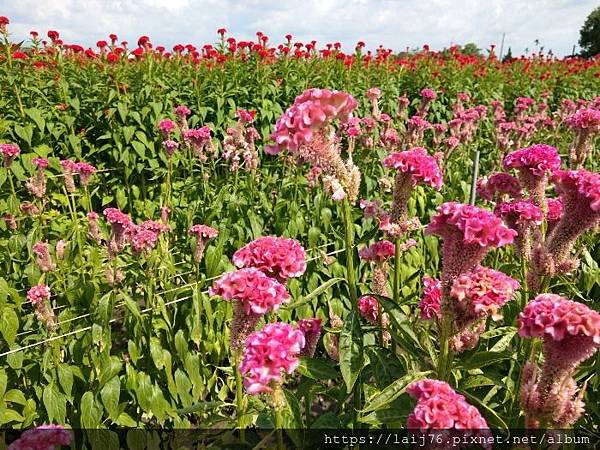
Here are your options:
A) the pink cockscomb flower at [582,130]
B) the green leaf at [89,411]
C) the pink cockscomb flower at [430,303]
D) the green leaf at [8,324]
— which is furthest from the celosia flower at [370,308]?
the green leaf at [8,324]

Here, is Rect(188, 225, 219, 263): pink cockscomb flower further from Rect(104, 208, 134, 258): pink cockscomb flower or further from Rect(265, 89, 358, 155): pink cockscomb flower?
Rect(265, 89, 358, 155): pink cockscomb flower

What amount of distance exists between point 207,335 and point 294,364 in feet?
5.97

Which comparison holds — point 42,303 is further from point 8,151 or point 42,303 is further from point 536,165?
point 536,165

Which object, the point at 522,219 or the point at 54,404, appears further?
the point at 54,404

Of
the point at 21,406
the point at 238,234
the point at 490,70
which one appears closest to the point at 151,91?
the point at 238,234

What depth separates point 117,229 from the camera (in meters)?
2.51

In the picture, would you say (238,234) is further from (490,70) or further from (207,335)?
(490,70)

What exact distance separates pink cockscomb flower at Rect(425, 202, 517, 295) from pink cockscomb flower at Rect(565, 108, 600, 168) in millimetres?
1599

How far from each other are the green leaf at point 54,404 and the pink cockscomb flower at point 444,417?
1.90m

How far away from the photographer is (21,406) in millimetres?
2766

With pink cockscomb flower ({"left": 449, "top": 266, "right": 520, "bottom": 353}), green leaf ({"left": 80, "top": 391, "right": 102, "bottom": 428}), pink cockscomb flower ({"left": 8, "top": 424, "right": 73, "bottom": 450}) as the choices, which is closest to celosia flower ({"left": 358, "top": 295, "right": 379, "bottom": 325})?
pink cockscomb flower ({"left": 449, "top": 266, "right": 520, "bottom": 353})

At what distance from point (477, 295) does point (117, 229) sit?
6.04 feet

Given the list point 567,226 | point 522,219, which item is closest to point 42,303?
point 522,219

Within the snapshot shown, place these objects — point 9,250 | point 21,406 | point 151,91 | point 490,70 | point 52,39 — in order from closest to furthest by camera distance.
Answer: point 21,406 < point 9,250 < point 151,91 < point 52,39 < point 490,70
